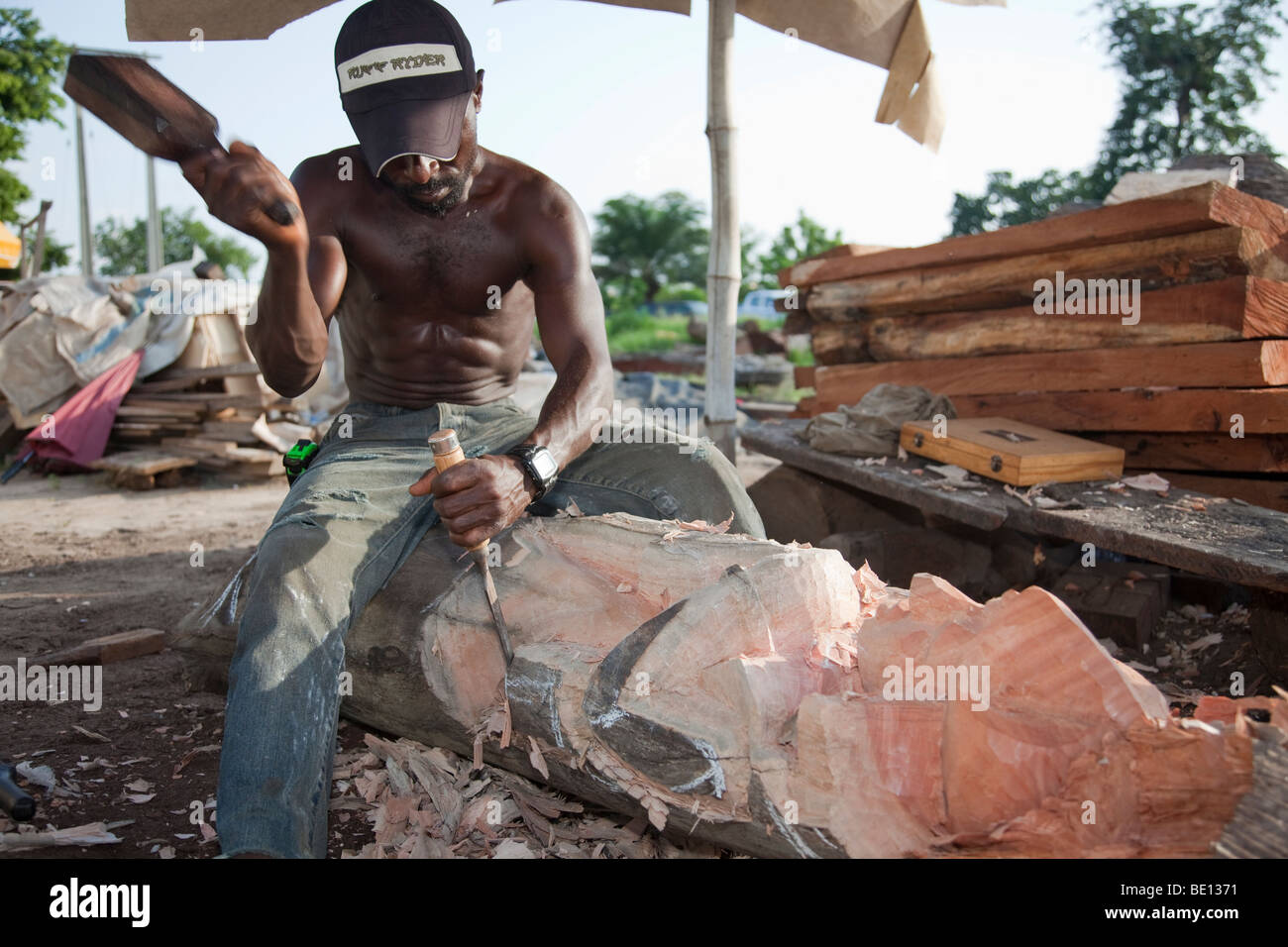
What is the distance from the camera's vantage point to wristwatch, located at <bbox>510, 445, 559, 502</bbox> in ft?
8.16

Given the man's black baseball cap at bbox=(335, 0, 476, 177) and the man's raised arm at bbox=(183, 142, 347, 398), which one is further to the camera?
the man's black baseball cap at bbox=(335, 0, 476, 177)

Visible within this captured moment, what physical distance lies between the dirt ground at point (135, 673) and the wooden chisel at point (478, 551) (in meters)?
0.44

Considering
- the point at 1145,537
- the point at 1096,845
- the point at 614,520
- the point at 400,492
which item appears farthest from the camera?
the point at 1145,537

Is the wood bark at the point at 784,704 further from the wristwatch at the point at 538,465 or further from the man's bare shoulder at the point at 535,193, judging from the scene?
the man's bare shoulder at the point at 535,193

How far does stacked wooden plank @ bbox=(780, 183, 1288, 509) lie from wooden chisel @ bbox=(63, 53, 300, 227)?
347 centimetres

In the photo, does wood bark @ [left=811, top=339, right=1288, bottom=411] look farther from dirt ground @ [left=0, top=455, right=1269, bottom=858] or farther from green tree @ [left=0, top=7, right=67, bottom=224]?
green tree @ [left=0, top=7, right=67, bottom=224]

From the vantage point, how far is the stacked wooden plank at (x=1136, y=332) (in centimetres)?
363

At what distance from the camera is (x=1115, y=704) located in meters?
Result: 1.60

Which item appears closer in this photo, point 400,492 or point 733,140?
point 400,492

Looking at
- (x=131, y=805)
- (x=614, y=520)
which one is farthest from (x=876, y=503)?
(x=131, y=805)

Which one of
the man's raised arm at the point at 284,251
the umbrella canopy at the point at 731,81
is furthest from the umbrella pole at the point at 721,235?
the man's raised arm at the point at 284,251

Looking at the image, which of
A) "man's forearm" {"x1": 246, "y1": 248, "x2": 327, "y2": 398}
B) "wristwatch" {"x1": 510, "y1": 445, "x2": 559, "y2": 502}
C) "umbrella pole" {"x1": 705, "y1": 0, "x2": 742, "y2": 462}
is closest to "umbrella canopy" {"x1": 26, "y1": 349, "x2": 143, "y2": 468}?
"umbrella pole" {"x1": 705, "y1": 0, "x2": 742, "y2": 462}
